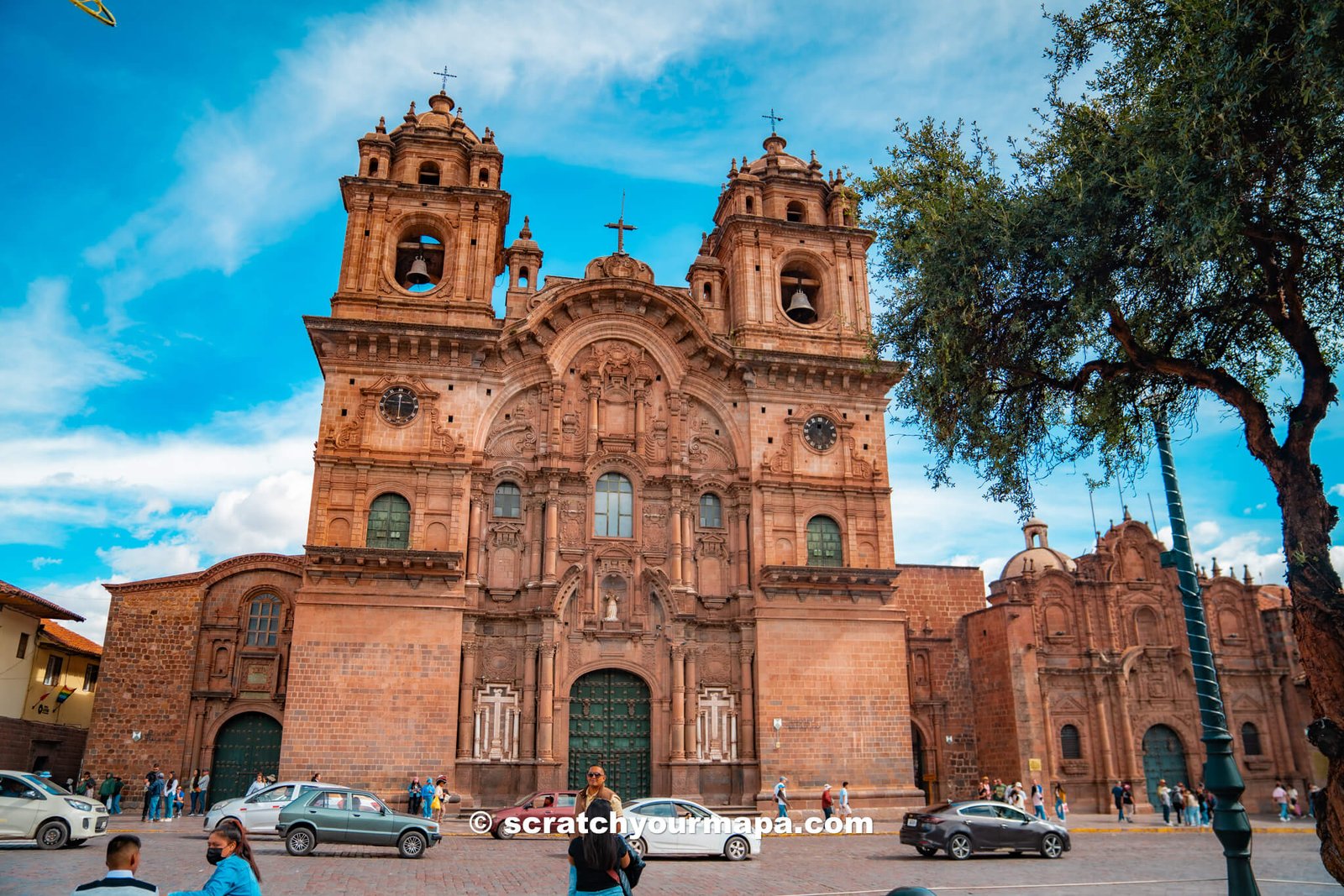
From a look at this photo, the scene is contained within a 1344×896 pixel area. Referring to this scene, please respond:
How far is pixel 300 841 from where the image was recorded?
1733 centimetres

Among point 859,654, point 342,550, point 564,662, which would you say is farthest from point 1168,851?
point 342,550

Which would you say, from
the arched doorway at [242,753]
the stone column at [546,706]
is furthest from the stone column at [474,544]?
the arched doorway at [242,753]

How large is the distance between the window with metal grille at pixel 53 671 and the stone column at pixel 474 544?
1710 cm

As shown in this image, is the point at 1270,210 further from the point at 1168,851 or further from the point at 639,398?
the point at 639,398

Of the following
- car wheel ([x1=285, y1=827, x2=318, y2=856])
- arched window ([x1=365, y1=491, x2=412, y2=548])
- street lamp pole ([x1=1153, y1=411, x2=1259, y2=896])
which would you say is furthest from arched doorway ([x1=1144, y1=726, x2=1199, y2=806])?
car wheel ([x1=285, y1=827, x2=318, y2=856])

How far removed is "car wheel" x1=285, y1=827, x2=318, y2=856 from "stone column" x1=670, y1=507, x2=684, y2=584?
12200 mm

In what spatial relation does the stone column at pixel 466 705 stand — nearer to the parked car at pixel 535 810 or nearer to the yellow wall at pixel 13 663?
the parked car at pixel 535 810

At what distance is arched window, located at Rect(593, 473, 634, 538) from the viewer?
1099 inches

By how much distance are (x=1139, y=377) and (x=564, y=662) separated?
661 inches

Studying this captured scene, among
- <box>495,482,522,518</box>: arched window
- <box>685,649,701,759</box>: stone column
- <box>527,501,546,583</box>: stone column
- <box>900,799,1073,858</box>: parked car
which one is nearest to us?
→ <box>900,799,1073,858</box>: parked car

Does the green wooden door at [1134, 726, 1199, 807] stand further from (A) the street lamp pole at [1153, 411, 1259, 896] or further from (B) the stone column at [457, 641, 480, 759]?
(A) the street lamp pole at [1153, 411, 1259, 896]

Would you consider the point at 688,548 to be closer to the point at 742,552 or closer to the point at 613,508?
the point at 742,552

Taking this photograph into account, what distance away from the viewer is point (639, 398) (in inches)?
1147

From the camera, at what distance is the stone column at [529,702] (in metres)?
25.4
